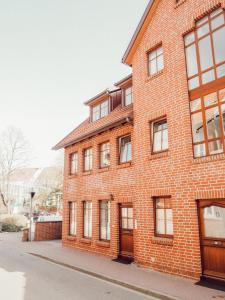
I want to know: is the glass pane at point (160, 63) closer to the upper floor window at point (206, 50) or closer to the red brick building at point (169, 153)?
the red brick building at point (169, 153)

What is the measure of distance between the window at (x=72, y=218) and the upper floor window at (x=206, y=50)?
32.9ft

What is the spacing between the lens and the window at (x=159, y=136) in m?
9.98

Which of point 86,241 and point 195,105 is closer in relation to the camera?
point 195,105

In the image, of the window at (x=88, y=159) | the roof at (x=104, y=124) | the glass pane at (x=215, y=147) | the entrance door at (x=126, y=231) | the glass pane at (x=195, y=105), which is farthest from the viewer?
the window at (x=88, y=159)

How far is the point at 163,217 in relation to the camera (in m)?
9.52

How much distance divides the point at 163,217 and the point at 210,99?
446 centimetres

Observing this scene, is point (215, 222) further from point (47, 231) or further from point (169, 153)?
point (47, 231)

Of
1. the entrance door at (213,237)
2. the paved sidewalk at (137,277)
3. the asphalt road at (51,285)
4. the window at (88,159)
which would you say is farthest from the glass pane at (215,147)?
the window at (88,159)

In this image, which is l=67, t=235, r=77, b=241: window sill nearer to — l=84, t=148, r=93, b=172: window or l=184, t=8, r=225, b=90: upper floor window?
l=84, t=148, r=93, b=172: window

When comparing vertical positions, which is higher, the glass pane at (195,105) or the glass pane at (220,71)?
the glass pane at (220,71)

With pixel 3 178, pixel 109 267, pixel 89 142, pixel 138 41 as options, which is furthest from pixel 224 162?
pixel 3 178

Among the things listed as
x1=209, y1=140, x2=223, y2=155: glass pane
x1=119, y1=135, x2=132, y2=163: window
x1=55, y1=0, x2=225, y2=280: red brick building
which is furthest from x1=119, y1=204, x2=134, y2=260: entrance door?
x1=209, y1=140, x2=223, y2=155: glass pane

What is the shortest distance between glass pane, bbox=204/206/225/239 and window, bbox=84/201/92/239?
24.4ft

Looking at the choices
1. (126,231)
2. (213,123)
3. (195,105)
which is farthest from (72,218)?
(213,123)
